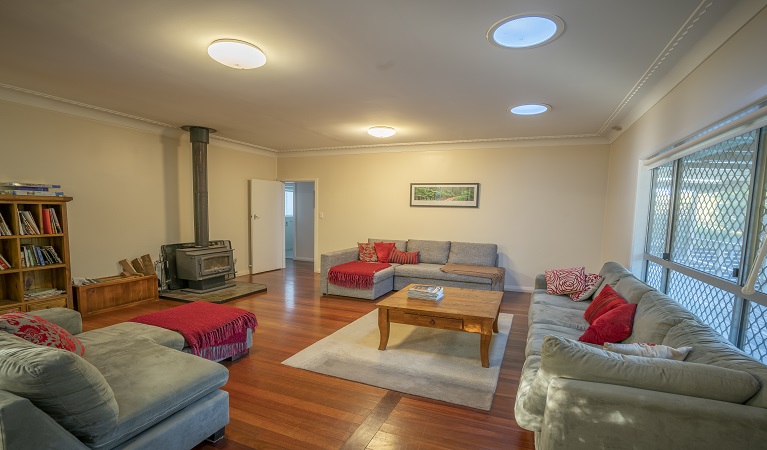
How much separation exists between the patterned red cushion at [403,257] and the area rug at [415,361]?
1.90 metres

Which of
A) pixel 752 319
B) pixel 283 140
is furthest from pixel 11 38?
pixel 752 319

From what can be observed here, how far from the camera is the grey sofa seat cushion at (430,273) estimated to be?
4.84 meters

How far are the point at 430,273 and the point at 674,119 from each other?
3.18 meters

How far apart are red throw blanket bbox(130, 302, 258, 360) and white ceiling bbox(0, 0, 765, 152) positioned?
1.96 meters

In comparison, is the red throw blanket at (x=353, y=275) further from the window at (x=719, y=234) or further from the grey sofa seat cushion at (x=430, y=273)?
the window at (x=719, y=234)

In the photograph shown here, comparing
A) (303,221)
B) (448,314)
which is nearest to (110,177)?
(303,221)

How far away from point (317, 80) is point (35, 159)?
3338 mm

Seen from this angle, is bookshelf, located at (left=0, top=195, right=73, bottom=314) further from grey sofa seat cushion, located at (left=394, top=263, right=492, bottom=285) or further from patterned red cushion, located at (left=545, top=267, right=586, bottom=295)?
patterned red cushion, located at (left=545, top=267, right=586, bottom=295)

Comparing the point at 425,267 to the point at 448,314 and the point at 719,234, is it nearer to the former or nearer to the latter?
the point at 448,314

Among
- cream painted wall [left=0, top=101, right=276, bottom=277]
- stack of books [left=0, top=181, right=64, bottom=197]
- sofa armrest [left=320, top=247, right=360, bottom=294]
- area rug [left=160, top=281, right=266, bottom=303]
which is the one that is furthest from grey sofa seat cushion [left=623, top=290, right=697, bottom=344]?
cream painted wall [left=0, top=101, right=276, bottom=277]

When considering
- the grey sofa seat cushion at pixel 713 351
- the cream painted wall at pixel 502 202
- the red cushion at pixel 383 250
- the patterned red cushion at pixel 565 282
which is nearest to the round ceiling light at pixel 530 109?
the cream painted wall at pixel 502 202

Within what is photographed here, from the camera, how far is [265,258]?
682 centimetres

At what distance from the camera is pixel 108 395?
1436 mm

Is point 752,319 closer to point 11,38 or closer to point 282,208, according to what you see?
point 11,38
